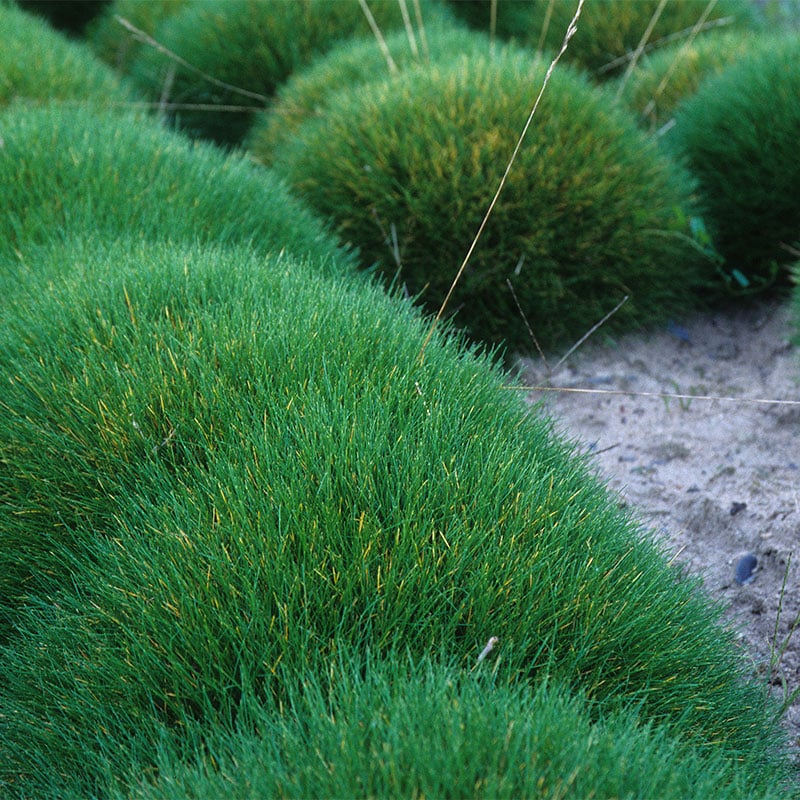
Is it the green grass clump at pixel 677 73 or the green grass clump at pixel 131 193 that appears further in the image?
the green grass clump at pixel 677 73

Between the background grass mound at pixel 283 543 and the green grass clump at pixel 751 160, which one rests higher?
the green grass clump at pixel 751 160

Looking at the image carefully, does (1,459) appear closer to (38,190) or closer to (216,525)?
(216,525)

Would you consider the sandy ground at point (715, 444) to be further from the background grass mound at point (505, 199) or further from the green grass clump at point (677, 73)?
the green grass clump at point (677, 73)

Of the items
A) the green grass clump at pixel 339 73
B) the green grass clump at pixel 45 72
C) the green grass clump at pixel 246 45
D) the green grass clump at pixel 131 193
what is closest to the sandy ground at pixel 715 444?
the green grass clump at pixel 131 193

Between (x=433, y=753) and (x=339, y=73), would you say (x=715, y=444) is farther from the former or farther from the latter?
(x=339, y=73)

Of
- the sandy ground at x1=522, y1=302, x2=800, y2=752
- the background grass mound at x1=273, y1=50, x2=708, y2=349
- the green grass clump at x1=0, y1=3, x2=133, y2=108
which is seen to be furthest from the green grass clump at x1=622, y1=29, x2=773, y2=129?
the green grass clump at x1=0, y1=3, x2=133, y2=108

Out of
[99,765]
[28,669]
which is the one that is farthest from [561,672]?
[28,669]
